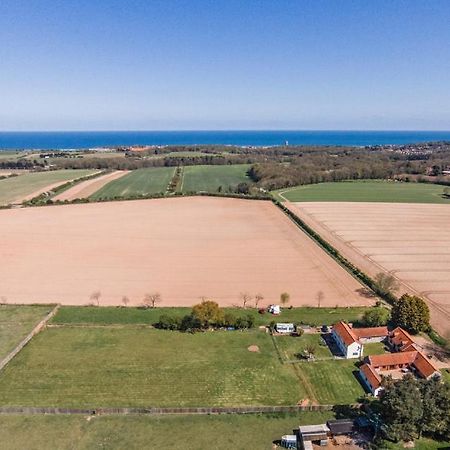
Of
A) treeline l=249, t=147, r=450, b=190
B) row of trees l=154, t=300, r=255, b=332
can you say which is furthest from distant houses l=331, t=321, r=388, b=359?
treeline l=249, t=147, r=450, b=190

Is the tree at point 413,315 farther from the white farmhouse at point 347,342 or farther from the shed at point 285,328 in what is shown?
the shed at point 285,328

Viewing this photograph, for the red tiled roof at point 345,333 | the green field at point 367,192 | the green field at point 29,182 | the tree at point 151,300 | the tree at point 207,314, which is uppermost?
the green field at point 29,182

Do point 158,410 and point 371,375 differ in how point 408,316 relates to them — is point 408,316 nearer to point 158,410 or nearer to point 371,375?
point 371,375

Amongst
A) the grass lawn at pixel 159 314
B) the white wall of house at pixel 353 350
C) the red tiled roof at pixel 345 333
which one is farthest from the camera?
the grass lawn at pixel 159 314

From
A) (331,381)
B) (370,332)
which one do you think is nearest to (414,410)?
(331,381)

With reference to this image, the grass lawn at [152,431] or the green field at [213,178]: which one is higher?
the green field at [213,178]

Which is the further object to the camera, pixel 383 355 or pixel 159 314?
pixel 159 314

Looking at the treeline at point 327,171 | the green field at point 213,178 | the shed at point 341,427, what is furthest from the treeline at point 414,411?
the treeline at point 327,171

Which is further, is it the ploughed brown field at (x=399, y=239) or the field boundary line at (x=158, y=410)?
the ploughed brown field at (x=399, y=239)
